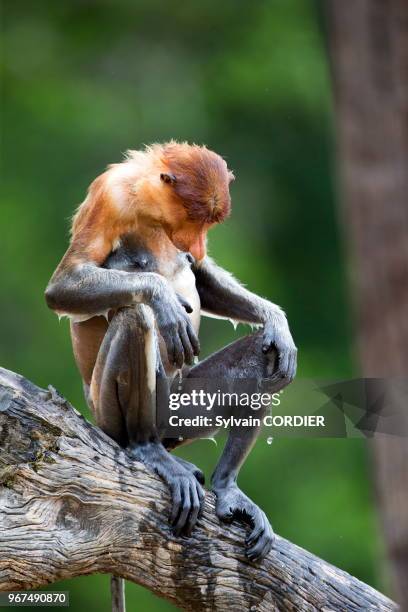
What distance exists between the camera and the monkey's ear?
4012 millimetres

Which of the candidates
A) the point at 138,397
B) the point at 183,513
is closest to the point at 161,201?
the point at 138,397

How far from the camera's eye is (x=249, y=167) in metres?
10.9

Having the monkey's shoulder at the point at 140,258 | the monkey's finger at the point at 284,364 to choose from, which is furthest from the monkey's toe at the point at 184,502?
the monkey's shoulder at the point at 140,258

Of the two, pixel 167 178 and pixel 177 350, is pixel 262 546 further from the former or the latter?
pixel 167 178

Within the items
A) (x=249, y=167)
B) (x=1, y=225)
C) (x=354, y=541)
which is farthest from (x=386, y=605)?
(x=249, y=167)

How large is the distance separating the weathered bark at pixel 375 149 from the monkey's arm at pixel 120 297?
2033 mm

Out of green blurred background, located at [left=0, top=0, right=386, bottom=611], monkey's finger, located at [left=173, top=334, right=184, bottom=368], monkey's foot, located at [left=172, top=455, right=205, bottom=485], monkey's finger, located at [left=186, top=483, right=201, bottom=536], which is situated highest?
green blurred background, located at [left=0, top=0, right=386, bottom=611]

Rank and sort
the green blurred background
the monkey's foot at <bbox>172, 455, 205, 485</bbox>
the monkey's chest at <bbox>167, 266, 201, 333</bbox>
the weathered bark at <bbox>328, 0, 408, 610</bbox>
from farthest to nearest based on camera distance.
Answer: the green blurred background
the monkey's chest at <bbox>167, 266, 201, 333</bbox>
the monkey's foot at <bbox>172, 455, 205, 485</bbox>
the weathered bark at <bbox>328, 0, 408, 610</bbox>

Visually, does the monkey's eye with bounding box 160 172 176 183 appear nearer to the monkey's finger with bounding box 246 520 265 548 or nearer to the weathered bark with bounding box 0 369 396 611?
the weathered bark with bounding box 0 369 396 611

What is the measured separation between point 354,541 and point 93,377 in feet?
18.5

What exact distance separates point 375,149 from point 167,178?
2.39 metres

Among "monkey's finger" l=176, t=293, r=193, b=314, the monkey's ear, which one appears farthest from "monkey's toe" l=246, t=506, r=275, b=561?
the monkey's ear

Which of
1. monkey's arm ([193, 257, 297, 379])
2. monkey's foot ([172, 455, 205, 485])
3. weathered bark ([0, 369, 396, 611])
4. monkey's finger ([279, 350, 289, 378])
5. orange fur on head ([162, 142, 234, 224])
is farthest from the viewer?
monkey's arm ([193, 257, 297, 379])

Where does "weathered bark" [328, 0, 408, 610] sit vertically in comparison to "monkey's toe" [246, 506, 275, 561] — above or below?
below
